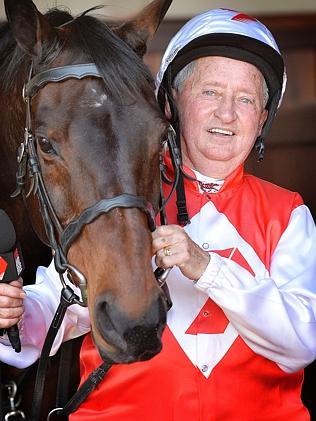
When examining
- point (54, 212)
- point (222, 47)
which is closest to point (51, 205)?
point (54, 212)

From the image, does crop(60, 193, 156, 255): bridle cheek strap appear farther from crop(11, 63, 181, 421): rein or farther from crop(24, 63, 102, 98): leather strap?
crop(24, 63, 102, 98): leather strap

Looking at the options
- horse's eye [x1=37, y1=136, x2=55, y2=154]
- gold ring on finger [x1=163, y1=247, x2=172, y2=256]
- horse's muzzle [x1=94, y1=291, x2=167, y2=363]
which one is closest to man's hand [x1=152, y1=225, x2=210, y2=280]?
Answer: gold ring on finger [x1=163, y1=247, x2=172, y2=256]

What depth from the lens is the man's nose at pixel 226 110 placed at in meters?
2.45

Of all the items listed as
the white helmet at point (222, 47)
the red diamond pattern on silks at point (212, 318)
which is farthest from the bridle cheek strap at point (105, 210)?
the white helmet at point (222, 47)

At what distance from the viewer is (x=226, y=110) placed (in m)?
2.46

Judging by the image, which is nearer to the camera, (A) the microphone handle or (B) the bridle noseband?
(B) the bridle noseband

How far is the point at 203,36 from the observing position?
2.48m

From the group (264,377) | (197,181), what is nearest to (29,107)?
(197,181)

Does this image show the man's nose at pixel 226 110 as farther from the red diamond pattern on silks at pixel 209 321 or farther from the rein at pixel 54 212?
the red diamond pattern on silks at pixel 209 321

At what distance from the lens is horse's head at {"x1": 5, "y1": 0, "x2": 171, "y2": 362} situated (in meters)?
1.91

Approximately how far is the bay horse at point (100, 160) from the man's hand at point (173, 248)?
0.05m

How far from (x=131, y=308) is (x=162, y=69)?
0.88 meters

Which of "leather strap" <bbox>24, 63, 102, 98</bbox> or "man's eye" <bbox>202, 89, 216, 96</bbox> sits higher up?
"leather strap" <bbox>24, 63, 102, 98</bbox>

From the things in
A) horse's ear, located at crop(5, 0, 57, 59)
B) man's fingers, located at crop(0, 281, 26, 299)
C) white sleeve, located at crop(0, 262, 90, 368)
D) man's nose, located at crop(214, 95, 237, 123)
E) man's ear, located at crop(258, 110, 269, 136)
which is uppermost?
horse's ear, located at crop(5, 0, 57, 59)
